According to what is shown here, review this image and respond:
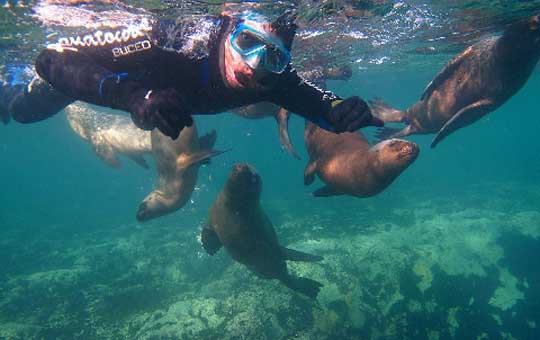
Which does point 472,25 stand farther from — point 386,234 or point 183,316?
point 183,316

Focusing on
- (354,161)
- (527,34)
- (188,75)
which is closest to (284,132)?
(354,161)

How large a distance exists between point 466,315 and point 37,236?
25689mm

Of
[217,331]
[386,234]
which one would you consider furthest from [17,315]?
[386,234]

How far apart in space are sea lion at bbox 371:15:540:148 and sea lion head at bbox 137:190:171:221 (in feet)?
20.2

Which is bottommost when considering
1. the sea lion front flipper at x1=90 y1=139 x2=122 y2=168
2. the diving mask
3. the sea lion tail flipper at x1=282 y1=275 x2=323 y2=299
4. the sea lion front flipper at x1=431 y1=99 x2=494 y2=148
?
the sea lion tail flipper at x1=282 y1=275 x2=323 y2=299

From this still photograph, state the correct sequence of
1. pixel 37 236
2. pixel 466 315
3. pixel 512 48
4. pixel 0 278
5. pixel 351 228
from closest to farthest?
pixel 512 48 < pixel 466 315 < pixel 0 278 < pixel 351 228 < pixel 37 236

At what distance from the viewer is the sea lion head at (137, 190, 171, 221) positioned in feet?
32.2

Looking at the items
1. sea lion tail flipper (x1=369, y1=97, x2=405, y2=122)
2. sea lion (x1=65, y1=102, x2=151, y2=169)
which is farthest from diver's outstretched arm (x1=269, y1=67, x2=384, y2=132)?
sea lion (x1=65, y1=102, x2=151, y2=169)

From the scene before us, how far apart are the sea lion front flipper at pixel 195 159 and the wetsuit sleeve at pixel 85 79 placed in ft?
15.0

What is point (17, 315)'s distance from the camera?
11352 mm

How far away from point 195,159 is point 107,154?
9415 millimetres

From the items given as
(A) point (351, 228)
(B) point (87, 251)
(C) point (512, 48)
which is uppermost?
Result: (C) point (512, 48)

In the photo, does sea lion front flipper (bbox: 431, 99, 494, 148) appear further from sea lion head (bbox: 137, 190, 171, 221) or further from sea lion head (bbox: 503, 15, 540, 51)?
sea lion head (bbox: 137, 190, 171, 221)

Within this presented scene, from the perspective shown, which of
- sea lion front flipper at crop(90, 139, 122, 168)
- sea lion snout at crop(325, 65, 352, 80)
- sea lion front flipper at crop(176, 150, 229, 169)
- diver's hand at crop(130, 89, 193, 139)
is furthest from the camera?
sea lion snout at crop(325, 65, 352, 80)
